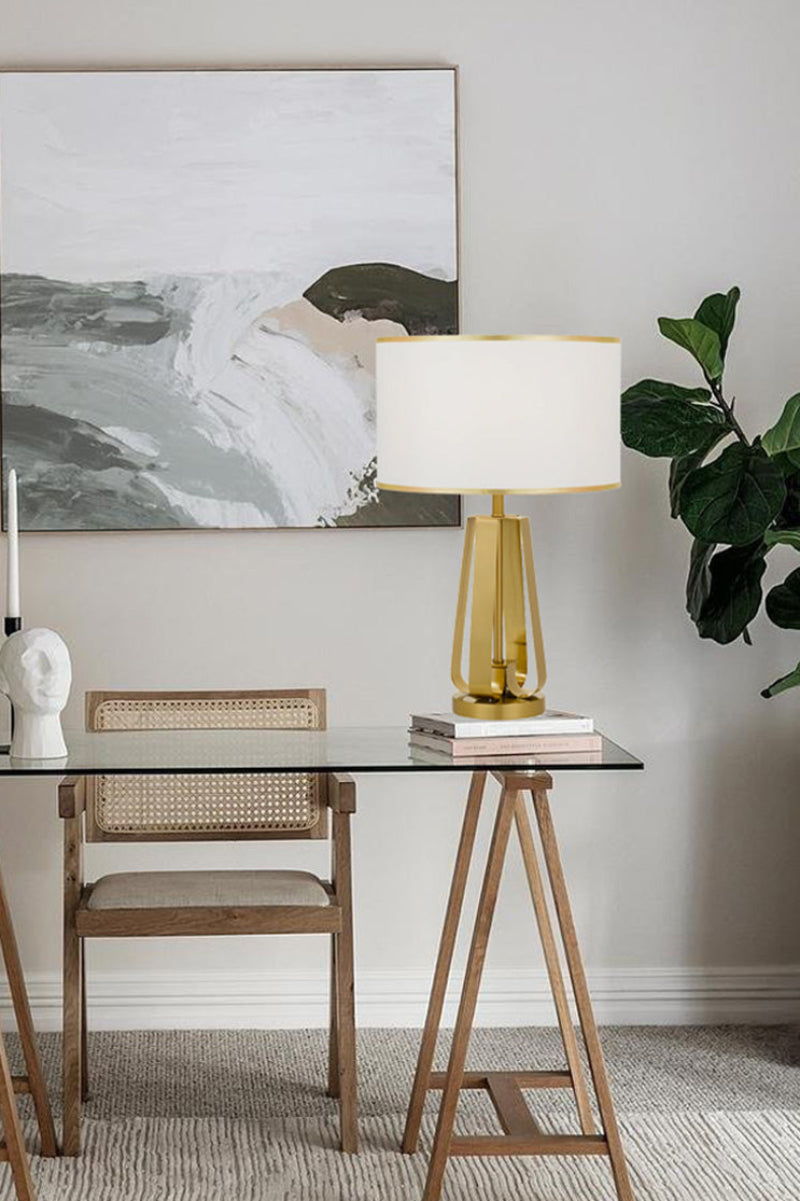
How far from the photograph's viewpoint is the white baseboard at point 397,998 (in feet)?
11.9

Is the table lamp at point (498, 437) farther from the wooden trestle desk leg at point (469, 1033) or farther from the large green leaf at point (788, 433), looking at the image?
the large green leaf at point (788, 433)

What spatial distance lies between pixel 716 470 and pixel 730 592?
0.32 meters

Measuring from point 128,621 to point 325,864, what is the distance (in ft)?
2.49

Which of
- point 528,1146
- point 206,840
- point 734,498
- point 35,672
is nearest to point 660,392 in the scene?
point 734,498

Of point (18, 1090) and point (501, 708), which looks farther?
point (18, 1090)

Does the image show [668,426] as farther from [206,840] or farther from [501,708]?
[206,840]

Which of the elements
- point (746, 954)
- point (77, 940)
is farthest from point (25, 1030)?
point (746, 954)

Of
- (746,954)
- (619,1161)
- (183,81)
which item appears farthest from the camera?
(746,954)

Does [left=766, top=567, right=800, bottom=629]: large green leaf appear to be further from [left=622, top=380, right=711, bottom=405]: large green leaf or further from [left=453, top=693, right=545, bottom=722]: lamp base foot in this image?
[left=453, top=693, right=545, bottom=722]: lamp base foot

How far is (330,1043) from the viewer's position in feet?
10.6

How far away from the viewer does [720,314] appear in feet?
10.9

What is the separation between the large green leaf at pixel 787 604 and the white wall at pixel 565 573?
1.21 feet

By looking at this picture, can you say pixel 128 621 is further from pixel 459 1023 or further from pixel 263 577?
pixel 459 1023

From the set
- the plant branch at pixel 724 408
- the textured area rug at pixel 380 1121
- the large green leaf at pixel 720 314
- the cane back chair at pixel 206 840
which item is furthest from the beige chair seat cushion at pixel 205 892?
the large green leaf at pixel 720 314
